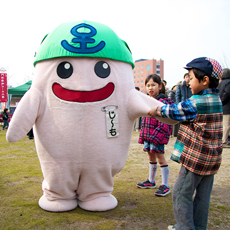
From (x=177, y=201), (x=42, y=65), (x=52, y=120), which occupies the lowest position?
(x=177, y=201)

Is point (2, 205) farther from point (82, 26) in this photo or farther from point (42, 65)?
point (82, 26)

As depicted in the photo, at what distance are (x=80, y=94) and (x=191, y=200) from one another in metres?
1.37

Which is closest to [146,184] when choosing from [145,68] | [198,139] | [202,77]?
[198,139]

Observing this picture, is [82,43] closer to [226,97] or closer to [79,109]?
[79,109]

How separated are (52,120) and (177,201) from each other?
4.51 feet

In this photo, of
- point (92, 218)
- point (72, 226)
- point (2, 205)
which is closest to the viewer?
point (72, 226)

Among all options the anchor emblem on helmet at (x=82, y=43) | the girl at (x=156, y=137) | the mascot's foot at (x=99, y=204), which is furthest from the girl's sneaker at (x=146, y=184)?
the anchor emblem on helmet at (x=82, y=43)

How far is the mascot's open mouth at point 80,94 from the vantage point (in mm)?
2439

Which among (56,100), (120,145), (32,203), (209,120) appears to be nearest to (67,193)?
(32,203)

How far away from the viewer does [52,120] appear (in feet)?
8.14

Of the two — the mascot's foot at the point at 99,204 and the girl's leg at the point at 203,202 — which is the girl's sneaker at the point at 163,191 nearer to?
the mascot's foot at the point at 99,204

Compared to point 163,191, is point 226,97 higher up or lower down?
higher up

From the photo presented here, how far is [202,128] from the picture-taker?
2031 mm

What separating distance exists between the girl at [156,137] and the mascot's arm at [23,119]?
5.08ft
